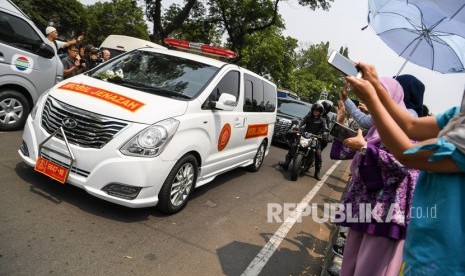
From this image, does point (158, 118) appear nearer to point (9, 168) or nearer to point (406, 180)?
point (9, 168)

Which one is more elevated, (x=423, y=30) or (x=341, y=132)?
(x=423, y=30)

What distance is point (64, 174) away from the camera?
3.87m

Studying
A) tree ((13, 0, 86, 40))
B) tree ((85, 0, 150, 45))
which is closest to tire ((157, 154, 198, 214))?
tree ((13, 0, 86, 40))

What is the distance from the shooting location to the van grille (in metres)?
3.82

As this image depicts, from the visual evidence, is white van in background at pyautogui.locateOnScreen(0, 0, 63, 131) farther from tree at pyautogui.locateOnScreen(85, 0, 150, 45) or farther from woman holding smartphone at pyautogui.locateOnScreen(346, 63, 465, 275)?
tree at pyautogui.locateOnScreen(85, 0, 150, 45)

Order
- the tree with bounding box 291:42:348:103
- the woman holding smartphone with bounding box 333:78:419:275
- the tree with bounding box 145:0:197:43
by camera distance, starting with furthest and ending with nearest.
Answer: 1. the tree with bounding box 291:42:348:103
2. the tree with bounding box 145:0:197:43
3. the woman holding smartphone with bounding box 333:78:419:275

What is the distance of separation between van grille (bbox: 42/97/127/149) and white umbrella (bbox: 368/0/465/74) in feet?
8.94

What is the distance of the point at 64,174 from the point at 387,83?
3148 millimetres

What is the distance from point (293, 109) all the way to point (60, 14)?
45518 millimetres

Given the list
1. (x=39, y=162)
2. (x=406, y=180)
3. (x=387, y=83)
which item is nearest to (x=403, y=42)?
(x=387, y=83)

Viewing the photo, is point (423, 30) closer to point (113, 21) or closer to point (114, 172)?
point (114, 172)

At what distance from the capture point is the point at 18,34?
19.9ft

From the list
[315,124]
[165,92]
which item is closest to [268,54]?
[315,124]

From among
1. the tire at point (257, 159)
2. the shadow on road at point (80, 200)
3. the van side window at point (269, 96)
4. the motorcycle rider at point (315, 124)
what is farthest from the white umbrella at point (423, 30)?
the motorcycle rider at point (315, 124)
